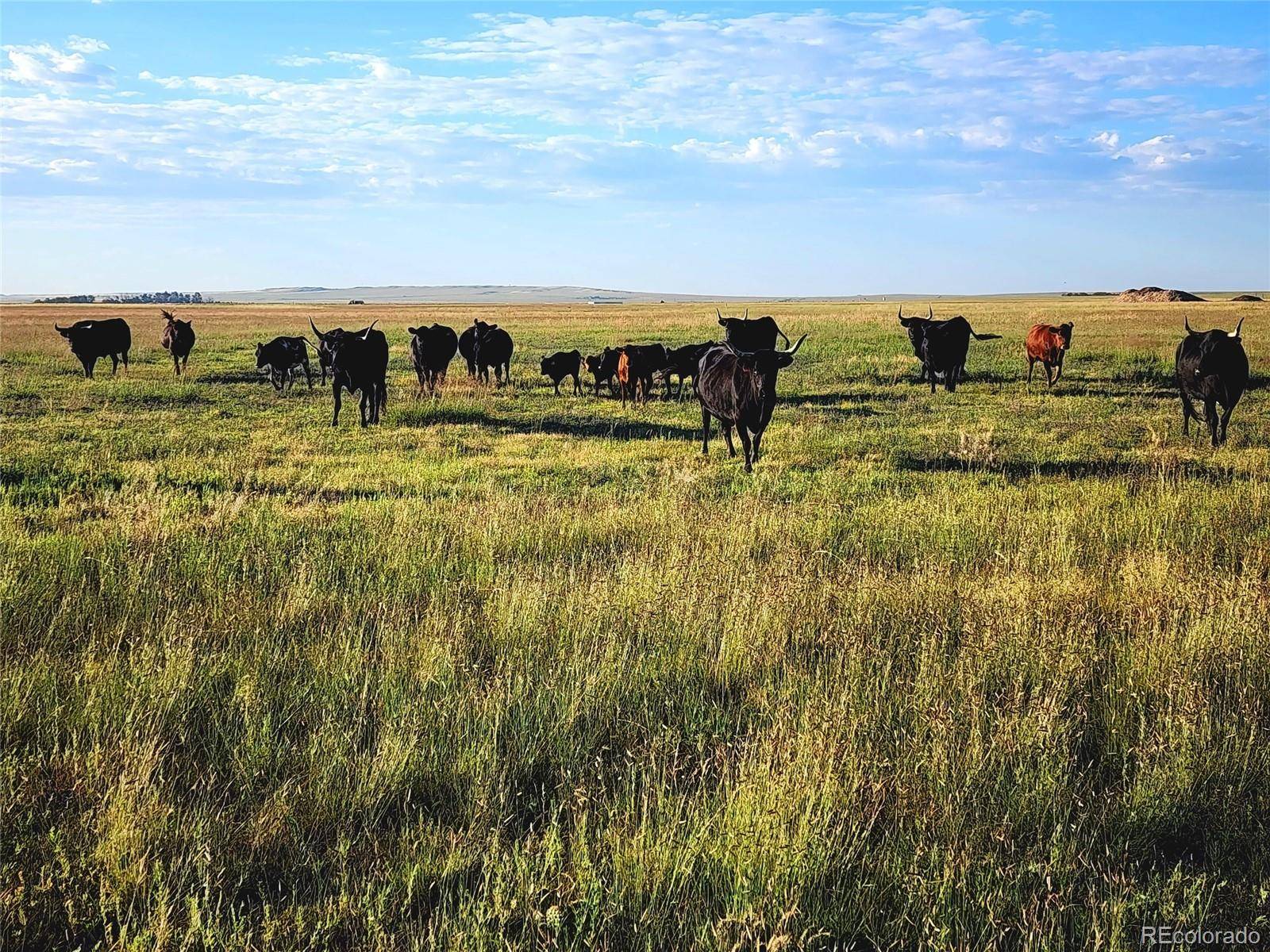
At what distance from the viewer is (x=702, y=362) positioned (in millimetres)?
14570

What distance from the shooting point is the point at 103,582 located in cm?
612

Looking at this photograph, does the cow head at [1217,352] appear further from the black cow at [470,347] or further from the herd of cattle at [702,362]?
the black cow at [470,347]

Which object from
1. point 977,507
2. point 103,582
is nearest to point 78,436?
point 103,582

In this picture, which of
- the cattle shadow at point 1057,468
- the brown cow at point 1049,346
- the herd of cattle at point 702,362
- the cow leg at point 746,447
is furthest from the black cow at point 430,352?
the brown cow at point 1049,346

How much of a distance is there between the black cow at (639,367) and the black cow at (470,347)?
20.7 feet

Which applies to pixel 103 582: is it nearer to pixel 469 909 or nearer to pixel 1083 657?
pixel 469 909

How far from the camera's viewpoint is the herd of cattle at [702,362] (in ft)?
42.7

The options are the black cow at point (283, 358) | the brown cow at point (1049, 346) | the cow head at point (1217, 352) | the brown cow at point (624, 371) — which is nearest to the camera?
the cow head at point (1217, 352)

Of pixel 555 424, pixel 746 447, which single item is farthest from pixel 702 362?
pixel 555 424

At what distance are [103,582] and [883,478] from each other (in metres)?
8.98

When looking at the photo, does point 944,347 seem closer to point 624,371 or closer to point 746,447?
point 624,371

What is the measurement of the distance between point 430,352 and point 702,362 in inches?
399

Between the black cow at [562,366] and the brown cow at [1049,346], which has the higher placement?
the brown cow at [1049,346]

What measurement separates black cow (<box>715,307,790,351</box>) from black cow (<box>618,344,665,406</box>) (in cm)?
347
